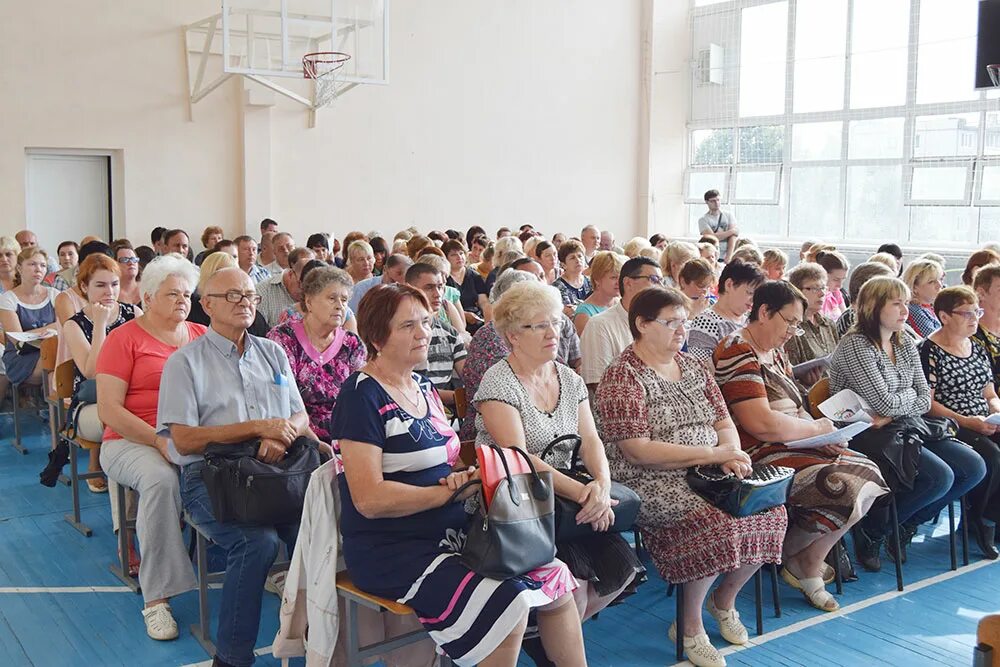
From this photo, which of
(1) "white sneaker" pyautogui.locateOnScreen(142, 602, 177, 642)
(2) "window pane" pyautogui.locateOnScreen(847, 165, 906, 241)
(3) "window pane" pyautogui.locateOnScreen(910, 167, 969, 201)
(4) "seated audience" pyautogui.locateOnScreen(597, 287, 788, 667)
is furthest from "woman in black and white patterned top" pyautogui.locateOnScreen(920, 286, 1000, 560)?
(2) "window pane" pyautogui.locateOnScreen(847, 165, 906, 241)

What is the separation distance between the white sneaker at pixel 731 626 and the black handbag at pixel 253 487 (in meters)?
1.52

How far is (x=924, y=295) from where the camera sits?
5449mm

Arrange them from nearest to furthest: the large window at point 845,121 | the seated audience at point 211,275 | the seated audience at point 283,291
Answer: the seated audience at point 211,275
the seated audience at point 283,291
the large window at point 845,121

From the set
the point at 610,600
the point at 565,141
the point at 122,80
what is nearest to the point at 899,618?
the point at 610,600

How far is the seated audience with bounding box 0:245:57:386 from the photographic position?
604 centimetres

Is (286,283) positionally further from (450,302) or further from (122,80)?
(122,80)

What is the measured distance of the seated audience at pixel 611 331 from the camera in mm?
4117

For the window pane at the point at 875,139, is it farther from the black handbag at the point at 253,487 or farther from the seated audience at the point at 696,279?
the black handbag at the point at 253,487

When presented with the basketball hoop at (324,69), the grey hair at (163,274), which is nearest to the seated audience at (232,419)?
the grey hair at (163,274)

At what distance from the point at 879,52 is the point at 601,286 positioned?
9.08 meters

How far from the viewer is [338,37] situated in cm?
1023

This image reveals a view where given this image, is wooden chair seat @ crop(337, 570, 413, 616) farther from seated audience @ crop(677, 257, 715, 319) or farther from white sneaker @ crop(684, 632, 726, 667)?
seated audience @ crop(677, 257, 715, 319)

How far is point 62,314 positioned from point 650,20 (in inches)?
434

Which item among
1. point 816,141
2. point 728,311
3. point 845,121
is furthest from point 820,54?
point 728,311
